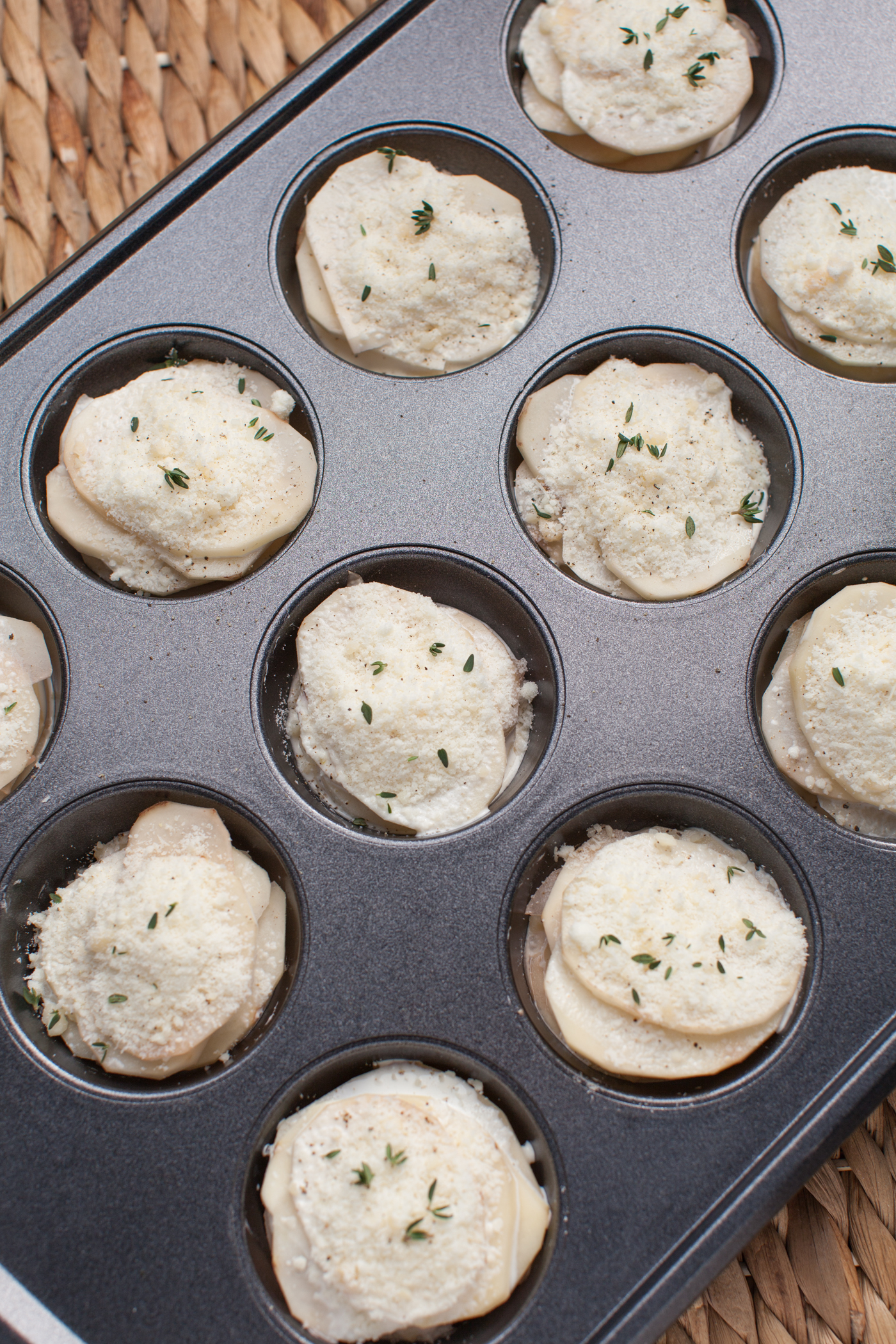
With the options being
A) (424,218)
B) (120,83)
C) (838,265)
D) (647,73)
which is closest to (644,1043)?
(838,265)

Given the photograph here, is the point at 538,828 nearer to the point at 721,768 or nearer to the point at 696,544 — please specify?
the point at 721,768

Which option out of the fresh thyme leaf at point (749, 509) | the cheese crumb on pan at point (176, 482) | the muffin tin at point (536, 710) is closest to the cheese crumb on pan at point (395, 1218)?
the muffin tin at point (536, 710)

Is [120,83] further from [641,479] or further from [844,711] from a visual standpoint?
[844,711]

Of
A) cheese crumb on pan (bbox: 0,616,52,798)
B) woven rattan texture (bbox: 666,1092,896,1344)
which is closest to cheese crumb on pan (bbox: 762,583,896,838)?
woven rattan texture (bbox: 666,1092,896,1344)

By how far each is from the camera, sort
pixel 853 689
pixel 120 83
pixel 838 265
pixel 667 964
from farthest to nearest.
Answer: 1. pixel 120 83
2. pixel 838 265
3. pixel 853 689
4. pixel 667 964

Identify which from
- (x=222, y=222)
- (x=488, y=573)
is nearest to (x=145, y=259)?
(x=222, y=222)
